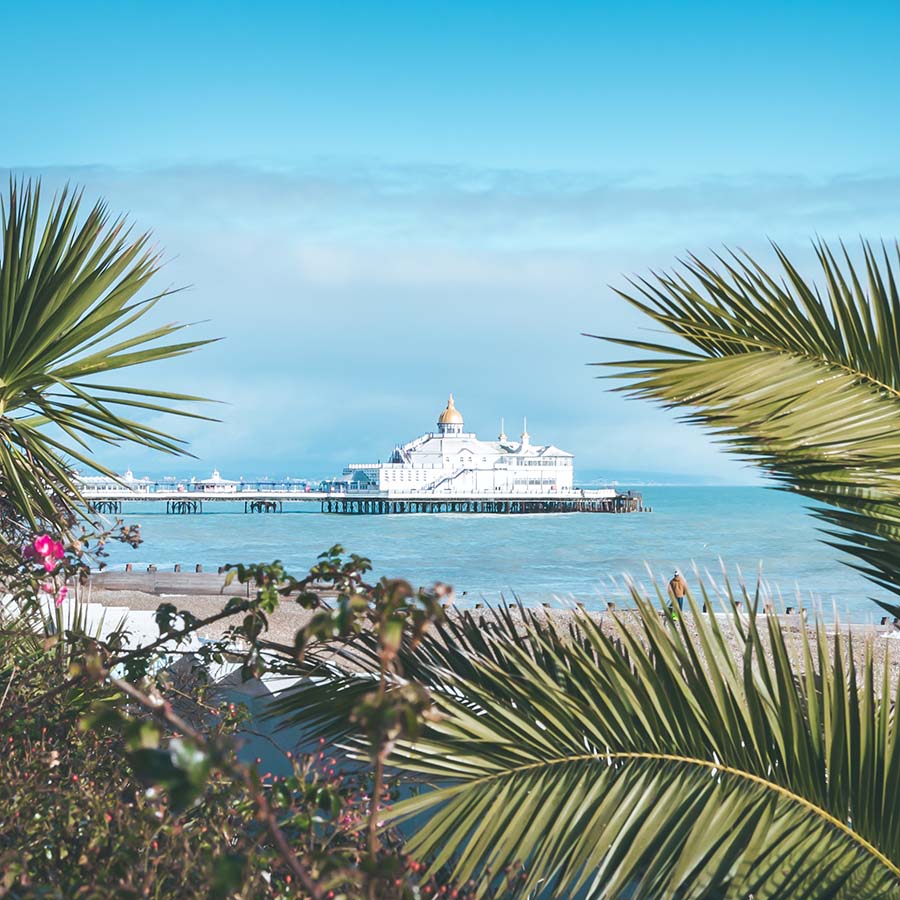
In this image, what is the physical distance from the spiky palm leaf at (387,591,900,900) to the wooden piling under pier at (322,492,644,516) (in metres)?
110

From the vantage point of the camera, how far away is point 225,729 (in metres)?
3.93

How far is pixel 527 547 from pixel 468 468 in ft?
164

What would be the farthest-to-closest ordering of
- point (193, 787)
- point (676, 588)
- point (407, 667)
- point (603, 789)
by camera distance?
point (676, 588), point (407, 667), point (603, 789), point (193, 787)

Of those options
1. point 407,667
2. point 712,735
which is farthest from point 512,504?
point 712,735

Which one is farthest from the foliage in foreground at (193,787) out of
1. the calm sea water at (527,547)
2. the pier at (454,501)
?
the pier at (454,501)

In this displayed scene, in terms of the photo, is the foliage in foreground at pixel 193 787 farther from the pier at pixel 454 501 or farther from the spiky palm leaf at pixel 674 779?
the pier at pixel 454 501

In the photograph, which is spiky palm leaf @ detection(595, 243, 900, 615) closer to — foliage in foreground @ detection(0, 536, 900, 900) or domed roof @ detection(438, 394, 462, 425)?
foliage in foreground @ detection(0, 536, 900, 900)

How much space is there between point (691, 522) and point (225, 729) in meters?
99.4

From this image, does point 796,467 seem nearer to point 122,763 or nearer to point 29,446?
point 122,763

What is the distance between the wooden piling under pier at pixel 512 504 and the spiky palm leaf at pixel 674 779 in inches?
4328

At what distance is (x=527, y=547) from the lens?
221 ft

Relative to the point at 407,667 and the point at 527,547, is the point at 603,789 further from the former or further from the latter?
the point at 527,547

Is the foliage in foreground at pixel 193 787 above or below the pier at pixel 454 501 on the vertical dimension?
above

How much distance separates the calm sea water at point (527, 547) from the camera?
140 feet
